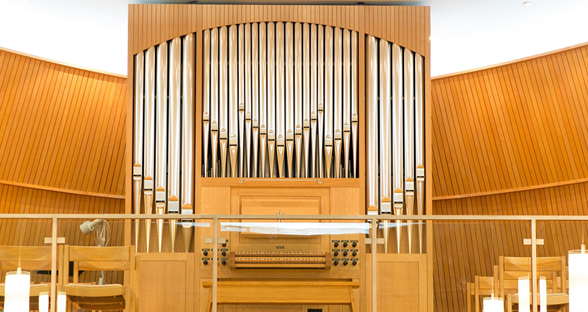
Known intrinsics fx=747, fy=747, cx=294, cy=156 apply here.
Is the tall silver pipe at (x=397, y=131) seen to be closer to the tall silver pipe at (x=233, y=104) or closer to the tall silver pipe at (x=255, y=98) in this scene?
the tall silver pipe at (x=255, y=98)

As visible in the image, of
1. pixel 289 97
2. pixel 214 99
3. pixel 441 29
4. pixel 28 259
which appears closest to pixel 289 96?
pixel 289 97

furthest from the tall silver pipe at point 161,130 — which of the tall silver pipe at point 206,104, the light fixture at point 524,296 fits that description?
the light fixture at point 524,296

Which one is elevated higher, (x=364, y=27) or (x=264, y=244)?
(x=364, y=27)

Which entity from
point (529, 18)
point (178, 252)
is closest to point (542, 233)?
point (178, 252)

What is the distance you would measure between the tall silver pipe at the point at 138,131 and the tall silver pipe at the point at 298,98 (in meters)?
1.44

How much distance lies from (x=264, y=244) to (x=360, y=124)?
7.56 ft

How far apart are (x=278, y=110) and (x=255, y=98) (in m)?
0.25

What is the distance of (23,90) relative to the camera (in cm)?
848

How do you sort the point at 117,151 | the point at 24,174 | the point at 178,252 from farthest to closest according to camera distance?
the point at 117,151, the point at 24,174, the point at 178,252

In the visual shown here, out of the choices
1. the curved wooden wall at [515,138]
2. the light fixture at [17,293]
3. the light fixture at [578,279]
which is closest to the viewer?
the light fixture at [17,293]

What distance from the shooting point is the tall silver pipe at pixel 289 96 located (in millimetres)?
7004

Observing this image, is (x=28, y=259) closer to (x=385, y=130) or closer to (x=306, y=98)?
(x=306, y=98)

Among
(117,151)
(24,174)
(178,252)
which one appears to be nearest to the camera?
(178,252)

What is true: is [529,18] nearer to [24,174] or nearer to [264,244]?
[264,244]
